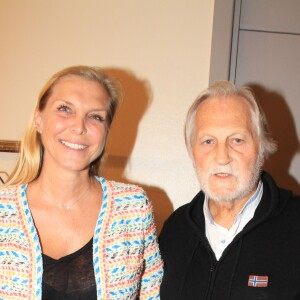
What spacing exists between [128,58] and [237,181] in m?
1.20

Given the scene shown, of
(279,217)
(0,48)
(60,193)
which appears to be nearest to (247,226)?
(279,217)

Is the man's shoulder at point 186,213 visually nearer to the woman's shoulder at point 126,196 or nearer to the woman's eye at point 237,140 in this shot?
the woman's shoulder at point 126,196

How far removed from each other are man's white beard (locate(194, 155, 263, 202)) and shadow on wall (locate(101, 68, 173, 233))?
0.96 metres

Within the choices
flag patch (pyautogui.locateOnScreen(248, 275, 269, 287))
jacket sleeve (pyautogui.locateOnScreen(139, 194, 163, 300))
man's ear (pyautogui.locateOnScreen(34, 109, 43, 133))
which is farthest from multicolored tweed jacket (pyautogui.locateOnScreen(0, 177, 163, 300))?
flag patch (pyautogui.locateOnScreen(248, 275, 269, 287))

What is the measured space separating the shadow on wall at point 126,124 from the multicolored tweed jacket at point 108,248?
2.50 ft

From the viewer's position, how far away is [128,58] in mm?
2283

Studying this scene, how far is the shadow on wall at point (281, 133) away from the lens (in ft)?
7.60

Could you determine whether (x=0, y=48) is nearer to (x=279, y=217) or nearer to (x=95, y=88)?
(x=95, y=88)

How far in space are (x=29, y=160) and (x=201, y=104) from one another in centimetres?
72

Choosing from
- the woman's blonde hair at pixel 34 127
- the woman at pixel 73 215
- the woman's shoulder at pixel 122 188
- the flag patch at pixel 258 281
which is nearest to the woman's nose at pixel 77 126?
the woman at pixel 73 215

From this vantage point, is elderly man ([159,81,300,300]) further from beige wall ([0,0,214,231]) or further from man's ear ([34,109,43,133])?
beige wall ([0,0,214,231])

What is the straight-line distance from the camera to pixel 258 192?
1.46 metres

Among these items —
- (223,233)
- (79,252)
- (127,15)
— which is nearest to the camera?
(79,252)

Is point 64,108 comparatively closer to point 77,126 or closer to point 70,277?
point 77,126
